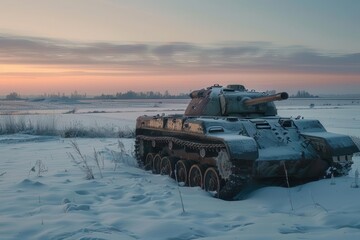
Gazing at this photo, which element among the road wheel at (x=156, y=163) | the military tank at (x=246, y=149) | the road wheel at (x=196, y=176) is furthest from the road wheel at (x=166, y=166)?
the road wheel at (x=196, y=176)

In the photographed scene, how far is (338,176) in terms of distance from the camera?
364 inches

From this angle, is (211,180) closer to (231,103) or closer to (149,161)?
(231,103)

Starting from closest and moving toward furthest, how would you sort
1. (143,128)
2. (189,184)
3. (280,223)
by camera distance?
(280,223)
(189,184)
(143,128)

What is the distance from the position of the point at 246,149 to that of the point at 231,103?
3.47m

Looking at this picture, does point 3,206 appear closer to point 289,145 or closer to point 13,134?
point 289,145

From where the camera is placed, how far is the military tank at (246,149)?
807cm

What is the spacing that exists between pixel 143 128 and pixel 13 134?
12505 millimetres

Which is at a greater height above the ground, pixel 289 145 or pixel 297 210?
pixel 289 145

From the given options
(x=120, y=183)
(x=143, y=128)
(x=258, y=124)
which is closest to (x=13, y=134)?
(x=143, y=128)

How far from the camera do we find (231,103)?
11125mm

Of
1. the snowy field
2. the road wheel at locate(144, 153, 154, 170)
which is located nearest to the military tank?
the snowy field

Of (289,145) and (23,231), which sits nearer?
(23,231)

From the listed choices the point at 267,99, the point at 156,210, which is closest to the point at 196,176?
the point at 267,99

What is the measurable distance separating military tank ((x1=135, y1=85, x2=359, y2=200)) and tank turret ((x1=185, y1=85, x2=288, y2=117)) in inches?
0.9
